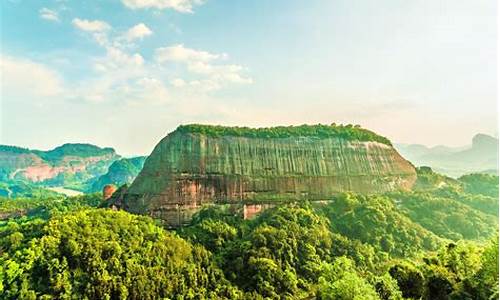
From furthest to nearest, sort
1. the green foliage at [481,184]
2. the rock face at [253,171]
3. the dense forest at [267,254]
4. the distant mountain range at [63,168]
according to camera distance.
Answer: the distant mountain range at [63,168] < the green foliage at [481,184] < the rock face at [253,171] < the dense forest at [267,254]

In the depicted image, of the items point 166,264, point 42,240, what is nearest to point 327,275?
point 166,264

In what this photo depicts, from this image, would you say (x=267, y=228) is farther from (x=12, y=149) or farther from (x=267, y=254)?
(x=12, y=149)

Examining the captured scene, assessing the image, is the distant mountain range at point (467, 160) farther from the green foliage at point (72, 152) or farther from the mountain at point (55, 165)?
the green foliage at point (72, 152)

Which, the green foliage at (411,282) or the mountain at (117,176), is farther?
the mountain at (117,176)

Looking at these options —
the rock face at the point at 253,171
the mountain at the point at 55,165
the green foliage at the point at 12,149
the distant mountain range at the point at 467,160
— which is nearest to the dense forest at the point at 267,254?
the rock face at the point at 253,171

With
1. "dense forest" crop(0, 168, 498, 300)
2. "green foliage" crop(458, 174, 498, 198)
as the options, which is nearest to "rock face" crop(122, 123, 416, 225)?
"dense forest" crop(0, 168, 498, 300)

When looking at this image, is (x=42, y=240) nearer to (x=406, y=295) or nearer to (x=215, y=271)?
(x=215, y=271)

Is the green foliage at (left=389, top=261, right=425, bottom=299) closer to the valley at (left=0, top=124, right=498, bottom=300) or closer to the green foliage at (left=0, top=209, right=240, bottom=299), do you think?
the valley at (left=0, top=124, right=498, bottom=300)
